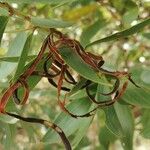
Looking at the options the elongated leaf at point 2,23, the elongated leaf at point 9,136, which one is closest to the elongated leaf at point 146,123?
the elongated leaf at point 9,136

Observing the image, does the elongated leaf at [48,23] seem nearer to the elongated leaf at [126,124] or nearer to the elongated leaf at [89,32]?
the elongated leaf at [126,124]

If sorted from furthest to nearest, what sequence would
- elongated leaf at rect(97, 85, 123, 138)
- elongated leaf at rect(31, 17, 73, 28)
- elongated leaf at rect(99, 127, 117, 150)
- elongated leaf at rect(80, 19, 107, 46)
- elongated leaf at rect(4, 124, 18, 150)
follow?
elongated leaf at rect(99, 127, 117, 150) < elongated leaf at rect(80, 19, 107, 46) < elongated leaf at rect(4, 124, 18, 150) < elongated leaf at rect(97, 85, 123, 138) < elongated leaf at rect(31, 17, 73, 28)

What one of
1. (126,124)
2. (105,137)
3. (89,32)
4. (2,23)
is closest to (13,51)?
(2,23)

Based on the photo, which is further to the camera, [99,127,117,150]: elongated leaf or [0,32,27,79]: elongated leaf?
[99,127,117,150]: elongated leaf

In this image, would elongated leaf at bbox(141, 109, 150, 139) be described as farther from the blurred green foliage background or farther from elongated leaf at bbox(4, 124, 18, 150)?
elongated leaf at bbox(4, 124, 18, 150)

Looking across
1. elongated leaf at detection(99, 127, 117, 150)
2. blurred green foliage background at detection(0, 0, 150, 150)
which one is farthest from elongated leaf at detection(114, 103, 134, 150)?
elongated leaf at detection(99, 127, 117, 150)

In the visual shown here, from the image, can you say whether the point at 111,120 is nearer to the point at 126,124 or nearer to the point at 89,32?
the point at 126,124

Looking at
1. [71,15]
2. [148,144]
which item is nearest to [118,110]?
[71,15]

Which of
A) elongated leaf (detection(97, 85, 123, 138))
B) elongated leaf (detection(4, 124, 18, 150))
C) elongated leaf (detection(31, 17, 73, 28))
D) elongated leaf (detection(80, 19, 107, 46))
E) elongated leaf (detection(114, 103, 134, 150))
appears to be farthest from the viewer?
elongated leaf (detection(80, 19, 107, 46))

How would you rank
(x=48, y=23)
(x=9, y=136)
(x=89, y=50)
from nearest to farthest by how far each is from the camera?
(x=48, y=23)
(x=9, y=136)
(x=89, y=50)
